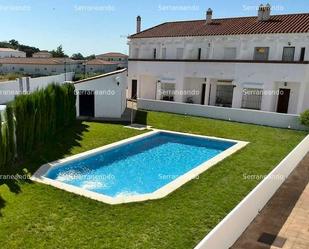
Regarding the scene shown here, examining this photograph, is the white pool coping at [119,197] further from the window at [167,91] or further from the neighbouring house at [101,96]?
the window at [167,91]

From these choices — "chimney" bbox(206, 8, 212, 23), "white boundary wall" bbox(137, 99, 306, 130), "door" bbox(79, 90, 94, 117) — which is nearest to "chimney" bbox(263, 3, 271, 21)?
"chimney" bbox(206, 8, 212, 23)

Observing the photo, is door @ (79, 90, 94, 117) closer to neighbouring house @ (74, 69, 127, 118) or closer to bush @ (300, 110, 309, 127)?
neighbouring house @ (74, 69, 127, 118)

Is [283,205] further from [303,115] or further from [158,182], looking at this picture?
[303,115]

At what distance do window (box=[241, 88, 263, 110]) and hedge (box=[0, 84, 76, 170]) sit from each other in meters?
18.4

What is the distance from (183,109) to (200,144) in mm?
8745

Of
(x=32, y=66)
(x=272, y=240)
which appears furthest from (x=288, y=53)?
(x=32, y=66)

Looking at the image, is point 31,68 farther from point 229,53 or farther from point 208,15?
point 229,53

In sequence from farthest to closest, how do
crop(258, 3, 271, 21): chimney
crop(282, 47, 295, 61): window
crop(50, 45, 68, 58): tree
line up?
crop(50, 45, 68, 58): tree
crop(258, 3, 271, 21): chimney
crop(282, 47, 295, 61): window

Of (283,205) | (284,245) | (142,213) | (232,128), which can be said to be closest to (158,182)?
(142,213)

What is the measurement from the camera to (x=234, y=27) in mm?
32719

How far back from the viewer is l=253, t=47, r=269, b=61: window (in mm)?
30172

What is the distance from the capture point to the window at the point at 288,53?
2872cm

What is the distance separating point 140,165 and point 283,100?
1870 centimetres

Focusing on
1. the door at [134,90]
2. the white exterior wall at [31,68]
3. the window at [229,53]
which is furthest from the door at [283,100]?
the white exterior wall at [31,68]
